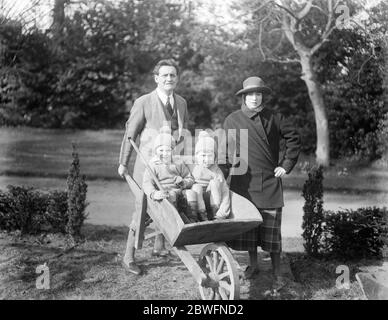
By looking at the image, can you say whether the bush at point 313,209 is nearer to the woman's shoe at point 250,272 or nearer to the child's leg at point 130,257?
the woman's shoe at point 250,272

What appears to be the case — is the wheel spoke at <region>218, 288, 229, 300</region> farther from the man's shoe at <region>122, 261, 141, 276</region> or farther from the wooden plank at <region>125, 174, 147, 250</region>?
the man's shoe at <region>122, 261, 141, 276</region>

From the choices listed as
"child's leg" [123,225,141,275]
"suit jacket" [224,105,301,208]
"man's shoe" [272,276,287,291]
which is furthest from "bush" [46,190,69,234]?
"man's shoe" [272,276,287,291]

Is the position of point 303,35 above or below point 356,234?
above

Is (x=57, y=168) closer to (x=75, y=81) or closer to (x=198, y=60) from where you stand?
(x=75, y=81)

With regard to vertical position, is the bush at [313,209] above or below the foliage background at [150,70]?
below

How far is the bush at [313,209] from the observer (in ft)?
16.7

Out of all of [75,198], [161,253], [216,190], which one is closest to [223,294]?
[216,190]

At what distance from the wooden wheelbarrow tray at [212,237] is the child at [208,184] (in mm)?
104

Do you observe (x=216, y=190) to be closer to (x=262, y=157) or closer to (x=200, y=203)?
→ (x=200, y=203)

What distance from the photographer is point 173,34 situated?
21.6 ft

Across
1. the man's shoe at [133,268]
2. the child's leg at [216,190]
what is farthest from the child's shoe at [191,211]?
the man's shoe at [133,268]

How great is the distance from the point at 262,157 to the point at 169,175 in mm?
947

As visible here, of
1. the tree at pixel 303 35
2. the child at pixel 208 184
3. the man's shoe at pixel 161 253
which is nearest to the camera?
the child at pixel 208 184

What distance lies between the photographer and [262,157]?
4.43 metres
